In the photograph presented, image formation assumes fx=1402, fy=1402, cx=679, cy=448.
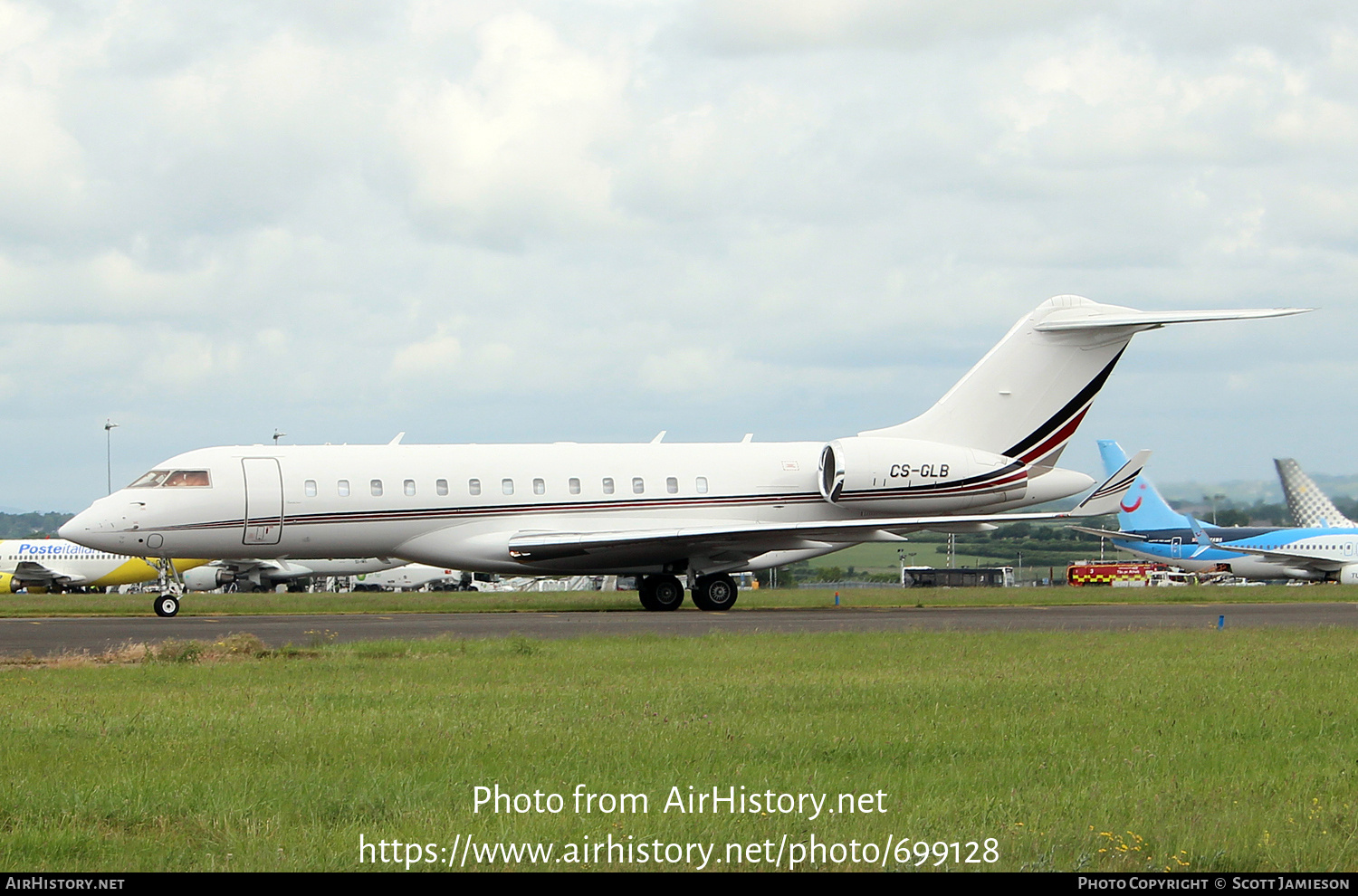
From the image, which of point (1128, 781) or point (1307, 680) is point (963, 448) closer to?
point (1307, 680)

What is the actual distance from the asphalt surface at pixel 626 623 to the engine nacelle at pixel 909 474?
8.51 feet

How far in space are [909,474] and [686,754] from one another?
23338 millimetres

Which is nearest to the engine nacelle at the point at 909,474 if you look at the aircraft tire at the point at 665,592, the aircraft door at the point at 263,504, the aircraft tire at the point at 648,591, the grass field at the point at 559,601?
the grass field at the point at 559,601

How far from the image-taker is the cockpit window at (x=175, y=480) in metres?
29.4

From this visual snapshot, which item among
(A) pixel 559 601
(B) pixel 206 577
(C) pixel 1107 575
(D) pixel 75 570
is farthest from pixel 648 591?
(C) pixel 1107 575

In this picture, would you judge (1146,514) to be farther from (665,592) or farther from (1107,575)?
(665,592)

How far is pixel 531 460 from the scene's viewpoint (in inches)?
1237

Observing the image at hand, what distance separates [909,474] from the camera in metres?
32.2

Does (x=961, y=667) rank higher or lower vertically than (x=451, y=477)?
lower

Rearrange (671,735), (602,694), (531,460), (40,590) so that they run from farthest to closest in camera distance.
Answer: (40,590) < (531,460) < (602,694) < (671,735)

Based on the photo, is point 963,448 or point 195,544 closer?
point 195,544
